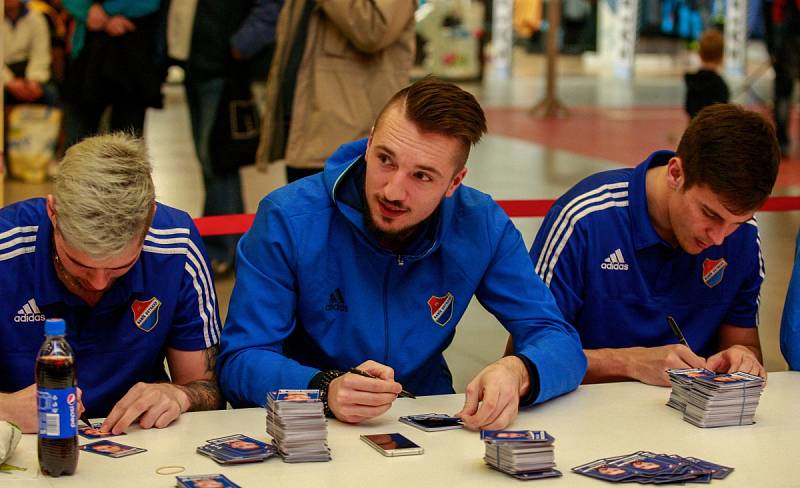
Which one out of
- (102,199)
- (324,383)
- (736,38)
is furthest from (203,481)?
(736,38)

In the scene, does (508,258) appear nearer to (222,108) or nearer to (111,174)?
(111,174)

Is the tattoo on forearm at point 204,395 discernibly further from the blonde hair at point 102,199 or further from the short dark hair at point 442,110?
the short dark hair at point 442,110

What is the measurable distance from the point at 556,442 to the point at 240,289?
2.76 ft

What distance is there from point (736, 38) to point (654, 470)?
21138 mm

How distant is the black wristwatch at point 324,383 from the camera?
2.51m

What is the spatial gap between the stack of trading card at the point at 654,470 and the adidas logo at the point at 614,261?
103 cm

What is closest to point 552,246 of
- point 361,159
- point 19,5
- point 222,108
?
point 361,159

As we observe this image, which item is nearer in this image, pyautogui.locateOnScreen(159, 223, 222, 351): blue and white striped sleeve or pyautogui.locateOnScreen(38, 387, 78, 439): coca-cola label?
pyautogui.locateOnScreen(38, 387, 78, 439): coca-cola label

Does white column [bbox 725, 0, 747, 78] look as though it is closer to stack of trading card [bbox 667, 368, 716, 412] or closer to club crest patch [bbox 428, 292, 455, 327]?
club crest patch [bbox 428, 292, 455, 327]

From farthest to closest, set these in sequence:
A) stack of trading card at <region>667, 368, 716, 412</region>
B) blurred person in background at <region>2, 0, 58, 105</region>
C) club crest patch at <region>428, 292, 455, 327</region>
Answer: blurred person in background at <region>2, 0, 58, 105</region>, club crest patch at <region>428, 292, 455, 327</region>, stack of trading card at <region>667, 368, 716, 412</region>

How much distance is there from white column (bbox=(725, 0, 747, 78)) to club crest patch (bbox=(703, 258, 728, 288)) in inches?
761

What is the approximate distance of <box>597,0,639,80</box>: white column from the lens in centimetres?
2269

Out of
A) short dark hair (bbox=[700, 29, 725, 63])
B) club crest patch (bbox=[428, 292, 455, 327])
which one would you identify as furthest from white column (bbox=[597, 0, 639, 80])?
club crest patch (bbox=[428, 292, 455, 327])

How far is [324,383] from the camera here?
8.33 ft
